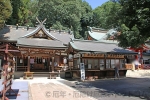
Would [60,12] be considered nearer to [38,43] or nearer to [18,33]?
[18,33]

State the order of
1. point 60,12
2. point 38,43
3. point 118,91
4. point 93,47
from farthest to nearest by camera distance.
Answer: point 60,12
point 38,43
point 93,47
point 118,91

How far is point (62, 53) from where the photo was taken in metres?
25.4

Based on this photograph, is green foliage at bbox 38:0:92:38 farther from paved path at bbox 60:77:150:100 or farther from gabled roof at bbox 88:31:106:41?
paved path at bbox 60:77:150:100

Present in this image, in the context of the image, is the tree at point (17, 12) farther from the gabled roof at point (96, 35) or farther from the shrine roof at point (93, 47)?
the gabled roof at point (96, 35)

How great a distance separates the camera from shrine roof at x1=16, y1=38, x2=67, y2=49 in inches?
813

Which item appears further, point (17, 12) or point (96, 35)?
point (96, 35)

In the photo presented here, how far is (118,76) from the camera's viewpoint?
2017cm

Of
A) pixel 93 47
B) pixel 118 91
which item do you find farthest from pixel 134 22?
pixel 93 47

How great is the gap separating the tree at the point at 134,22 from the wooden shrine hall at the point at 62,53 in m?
7.61

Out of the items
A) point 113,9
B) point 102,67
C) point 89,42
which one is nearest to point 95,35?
point 89,42

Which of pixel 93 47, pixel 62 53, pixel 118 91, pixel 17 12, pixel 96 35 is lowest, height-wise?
pixel 118 91

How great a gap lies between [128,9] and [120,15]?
2.14ft

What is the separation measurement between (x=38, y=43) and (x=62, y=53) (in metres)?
4.86

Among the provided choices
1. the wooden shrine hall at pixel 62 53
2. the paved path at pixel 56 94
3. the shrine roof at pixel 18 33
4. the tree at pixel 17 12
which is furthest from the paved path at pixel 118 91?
the tree at pixel 17 12
